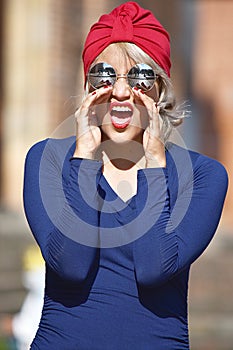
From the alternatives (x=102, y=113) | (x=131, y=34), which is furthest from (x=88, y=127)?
(x=131, y=34)

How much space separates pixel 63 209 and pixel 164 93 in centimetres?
49

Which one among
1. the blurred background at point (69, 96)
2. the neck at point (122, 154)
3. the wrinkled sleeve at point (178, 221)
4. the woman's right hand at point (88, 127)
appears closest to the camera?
the wrinkled sleeve at point (178, 221)

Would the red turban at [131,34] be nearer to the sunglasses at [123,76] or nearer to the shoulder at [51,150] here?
the sunglasses at [123,76]

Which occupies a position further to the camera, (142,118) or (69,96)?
(69,96)

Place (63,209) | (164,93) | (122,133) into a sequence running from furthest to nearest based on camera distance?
1. (164,93)
2. (122,133)
3. (63,209)

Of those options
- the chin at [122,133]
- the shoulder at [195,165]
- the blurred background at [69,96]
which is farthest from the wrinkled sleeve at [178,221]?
the blurred background at [69,96]

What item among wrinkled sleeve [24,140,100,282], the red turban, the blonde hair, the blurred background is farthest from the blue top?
the blurred background

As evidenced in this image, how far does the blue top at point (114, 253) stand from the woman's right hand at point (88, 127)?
0.04m

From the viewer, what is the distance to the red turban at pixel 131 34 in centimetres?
230

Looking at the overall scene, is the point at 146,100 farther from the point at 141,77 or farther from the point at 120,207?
the point at 120,207

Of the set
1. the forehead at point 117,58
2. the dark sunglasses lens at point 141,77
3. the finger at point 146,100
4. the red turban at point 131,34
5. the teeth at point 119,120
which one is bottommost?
the teeth at point 119,120

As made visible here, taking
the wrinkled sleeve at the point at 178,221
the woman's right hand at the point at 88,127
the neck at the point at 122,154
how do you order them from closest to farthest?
the wrinkled sleeve at the point at 178,221, the woman's right hand at the point at 88,127, the neck at the point at 122,154

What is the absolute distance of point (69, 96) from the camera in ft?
27.2

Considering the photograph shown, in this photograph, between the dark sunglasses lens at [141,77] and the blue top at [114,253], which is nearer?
the blue top at [114,253]
